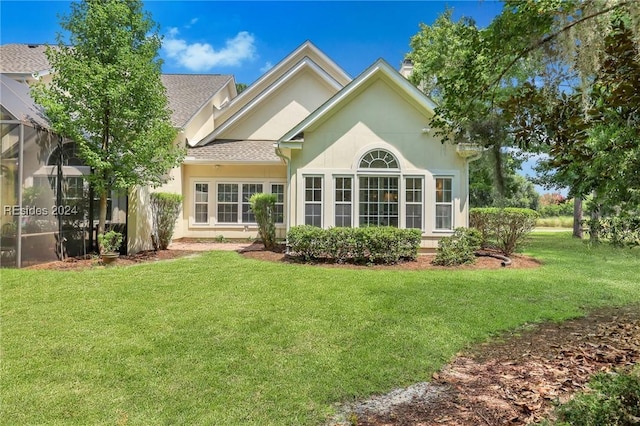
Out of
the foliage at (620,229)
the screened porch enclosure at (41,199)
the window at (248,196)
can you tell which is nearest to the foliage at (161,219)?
the screened porch enclosure at (41,199)

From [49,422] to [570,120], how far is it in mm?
5004

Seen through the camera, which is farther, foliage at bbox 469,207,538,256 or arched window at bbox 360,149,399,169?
foliage at bbox 469,207,538,256

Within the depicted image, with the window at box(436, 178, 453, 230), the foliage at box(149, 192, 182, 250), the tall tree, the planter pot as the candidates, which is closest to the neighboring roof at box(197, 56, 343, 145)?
the foliage at box(149, 192, 182, 250)

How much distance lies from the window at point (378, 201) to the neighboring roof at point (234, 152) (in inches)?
189

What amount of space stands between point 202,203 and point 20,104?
291 inches

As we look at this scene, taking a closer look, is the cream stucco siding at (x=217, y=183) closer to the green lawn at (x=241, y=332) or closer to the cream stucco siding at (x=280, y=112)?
the cream stucco siding at (x=280, y=112)

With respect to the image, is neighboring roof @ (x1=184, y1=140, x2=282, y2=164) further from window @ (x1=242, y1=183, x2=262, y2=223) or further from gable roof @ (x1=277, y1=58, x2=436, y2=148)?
gable roof @ (x1=277, y1=58, x2=436, y2=148)

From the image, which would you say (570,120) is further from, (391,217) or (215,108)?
(215,108)

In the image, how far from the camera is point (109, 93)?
9727 millimetres

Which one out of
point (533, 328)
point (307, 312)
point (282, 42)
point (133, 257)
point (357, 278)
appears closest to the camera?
point (533, 328)

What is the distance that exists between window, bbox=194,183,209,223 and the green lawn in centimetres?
668

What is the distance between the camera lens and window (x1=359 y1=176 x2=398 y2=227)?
11711 mm

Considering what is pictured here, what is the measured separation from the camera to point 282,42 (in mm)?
18391

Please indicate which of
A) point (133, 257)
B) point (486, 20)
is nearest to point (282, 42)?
point (133, 257)
